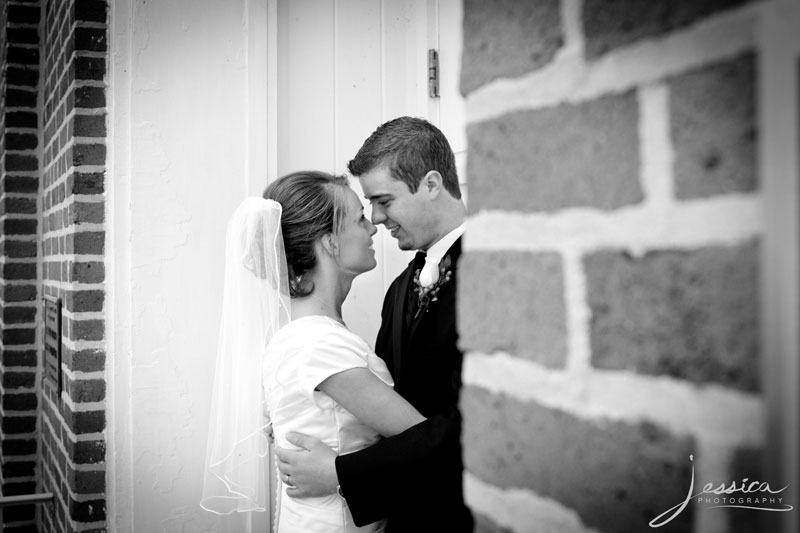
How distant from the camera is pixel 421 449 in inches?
68.3

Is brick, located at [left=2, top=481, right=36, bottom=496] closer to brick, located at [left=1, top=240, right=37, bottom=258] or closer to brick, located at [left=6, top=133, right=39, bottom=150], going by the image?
brick, located at [left=1, top=240, right=37, bottom=258]

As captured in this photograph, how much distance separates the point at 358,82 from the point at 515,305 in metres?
2.63

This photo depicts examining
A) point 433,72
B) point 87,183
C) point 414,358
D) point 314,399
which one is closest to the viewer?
point 314,399

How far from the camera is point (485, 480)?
0.71 metres

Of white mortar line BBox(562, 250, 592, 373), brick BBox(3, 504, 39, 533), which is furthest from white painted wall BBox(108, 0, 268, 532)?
white mortar line BBox(562, 250, 592, 373)

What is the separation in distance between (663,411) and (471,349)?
25cm

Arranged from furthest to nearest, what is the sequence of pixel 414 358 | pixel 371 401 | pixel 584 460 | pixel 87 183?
pixel 87 183 → pixel 414 358 → pixel 371 401 → pixel 584 460

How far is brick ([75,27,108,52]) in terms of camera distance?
2.66 m

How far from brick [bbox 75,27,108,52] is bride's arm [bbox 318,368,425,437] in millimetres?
1771

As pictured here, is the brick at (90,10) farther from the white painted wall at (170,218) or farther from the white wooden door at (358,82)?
the white wooden door at (358,82)

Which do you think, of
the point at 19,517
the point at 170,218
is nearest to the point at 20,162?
the point at 170,218

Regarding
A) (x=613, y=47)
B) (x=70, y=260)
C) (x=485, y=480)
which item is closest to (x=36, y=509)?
(x=70, y=260)

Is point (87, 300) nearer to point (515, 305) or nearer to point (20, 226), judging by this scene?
point (20, 226)

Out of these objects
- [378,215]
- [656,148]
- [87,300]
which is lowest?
[87,300]
